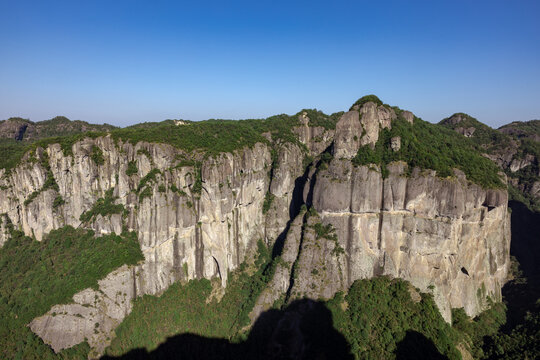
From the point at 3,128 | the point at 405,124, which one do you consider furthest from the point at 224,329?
the point at 3,128

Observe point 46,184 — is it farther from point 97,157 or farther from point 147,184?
point 147,184

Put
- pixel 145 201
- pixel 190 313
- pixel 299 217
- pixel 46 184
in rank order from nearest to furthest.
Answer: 1. pixel 145 201
2. pixel 190 313
3. pixel 46 184
4. pixel 299 217

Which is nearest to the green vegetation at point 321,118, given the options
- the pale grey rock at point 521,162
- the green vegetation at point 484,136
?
the green vegetation at point 484,136

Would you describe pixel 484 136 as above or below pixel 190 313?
above

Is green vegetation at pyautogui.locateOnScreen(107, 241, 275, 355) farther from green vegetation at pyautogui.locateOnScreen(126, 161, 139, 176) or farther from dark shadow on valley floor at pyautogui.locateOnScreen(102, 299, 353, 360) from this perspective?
green vegetation at pyautogui.locateOnScreen(126, 161, 139, 176)

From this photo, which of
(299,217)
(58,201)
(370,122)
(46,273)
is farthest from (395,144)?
(46,273)
